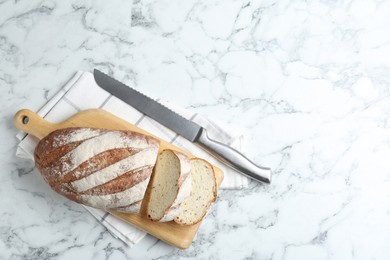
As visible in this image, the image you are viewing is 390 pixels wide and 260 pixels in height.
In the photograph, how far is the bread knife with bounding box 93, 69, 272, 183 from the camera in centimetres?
173

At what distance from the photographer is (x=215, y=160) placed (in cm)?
178

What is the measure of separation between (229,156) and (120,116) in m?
0.37

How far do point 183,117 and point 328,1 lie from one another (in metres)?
0.65

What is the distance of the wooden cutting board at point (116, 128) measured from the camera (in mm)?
1692

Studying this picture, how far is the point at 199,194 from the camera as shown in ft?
5.48

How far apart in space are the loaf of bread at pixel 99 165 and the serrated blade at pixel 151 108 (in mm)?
150

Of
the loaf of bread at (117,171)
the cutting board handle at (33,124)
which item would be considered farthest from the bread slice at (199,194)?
the cutting board handle at (33,124)

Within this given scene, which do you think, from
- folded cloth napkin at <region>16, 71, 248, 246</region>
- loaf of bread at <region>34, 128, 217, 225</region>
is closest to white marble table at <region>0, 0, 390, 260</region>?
folded cloth napkin at <region>16, 71, 248, 246</region>

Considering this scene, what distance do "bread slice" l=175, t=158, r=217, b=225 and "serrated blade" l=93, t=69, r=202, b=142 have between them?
0.11m

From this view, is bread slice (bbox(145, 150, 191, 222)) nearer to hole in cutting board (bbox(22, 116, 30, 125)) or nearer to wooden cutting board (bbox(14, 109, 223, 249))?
wooden cutting board (bbox(14, 109, 223, 249))

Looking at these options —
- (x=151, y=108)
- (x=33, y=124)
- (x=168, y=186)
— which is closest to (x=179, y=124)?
(x=151, y=108)

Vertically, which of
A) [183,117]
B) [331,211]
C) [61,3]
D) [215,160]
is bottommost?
[331,211]

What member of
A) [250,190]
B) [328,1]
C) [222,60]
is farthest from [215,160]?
[328,1]

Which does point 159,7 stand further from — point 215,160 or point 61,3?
point 215,160
